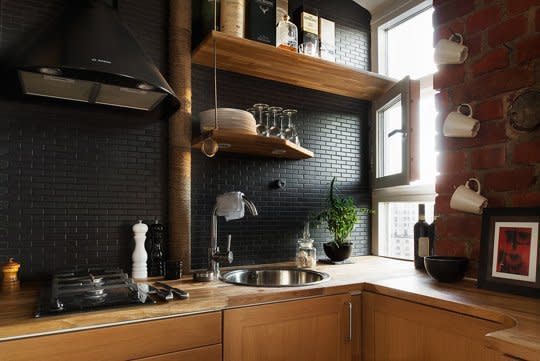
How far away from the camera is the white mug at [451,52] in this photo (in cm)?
188

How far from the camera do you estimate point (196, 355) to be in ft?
4.64

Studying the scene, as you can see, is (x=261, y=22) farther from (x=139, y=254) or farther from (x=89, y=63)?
(x=139, y=254)

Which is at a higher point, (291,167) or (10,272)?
(291,167)

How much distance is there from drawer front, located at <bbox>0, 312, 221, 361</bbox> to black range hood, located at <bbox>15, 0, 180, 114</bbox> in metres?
0.92

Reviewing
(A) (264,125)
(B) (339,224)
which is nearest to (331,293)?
(B) (339,224)

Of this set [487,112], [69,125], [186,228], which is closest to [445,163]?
[487,112]

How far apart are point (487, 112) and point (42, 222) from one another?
2077 millimetres

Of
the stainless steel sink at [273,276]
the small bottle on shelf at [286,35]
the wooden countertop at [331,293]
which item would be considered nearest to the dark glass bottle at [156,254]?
the wooden countertop at [331,293]

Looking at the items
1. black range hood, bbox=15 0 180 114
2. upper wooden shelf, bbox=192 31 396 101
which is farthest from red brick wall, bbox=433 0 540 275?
black range hood, bbox=15 0 180 114

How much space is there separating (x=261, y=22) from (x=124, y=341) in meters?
1.71

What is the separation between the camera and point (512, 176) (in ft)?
5.47

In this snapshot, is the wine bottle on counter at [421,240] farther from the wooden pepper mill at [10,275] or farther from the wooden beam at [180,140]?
the wooden pepper mill at [10,275]

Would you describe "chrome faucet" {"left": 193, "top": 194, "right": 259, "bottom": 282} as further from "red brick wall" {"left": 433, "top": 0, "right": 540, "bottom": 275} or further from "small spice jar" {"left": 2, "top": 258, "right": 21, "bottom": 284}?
"red brick wall" {"left": 433, "top": 0, "right": 540, "bottom": 275}

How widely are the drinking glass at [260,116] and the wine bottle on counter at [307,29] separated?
17.5 inches
